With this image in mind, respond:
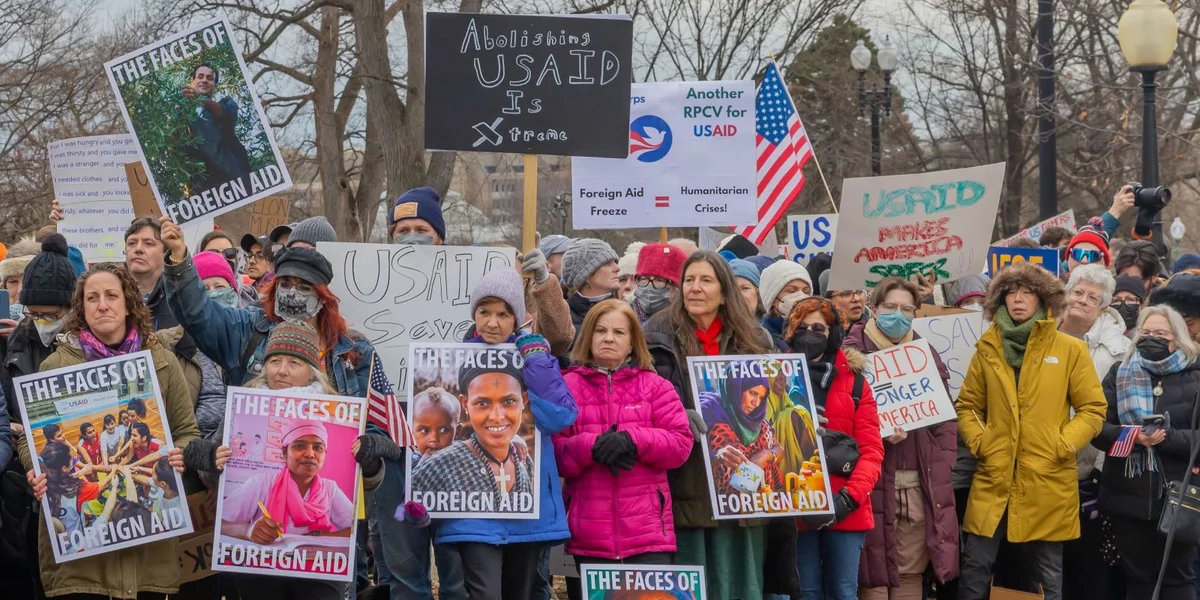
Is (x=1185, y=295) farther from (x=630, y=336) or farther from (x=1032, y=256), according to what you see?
(x=630, y=336)

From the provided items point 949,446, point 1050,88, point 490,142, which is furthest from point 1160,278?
point 1050,88

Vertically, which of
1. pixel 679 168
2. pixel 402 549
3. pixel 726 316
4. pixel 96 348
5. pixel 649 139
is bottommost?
pixel 402 549

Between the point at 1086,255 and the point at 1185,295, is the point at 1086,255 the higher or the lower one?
the higher one

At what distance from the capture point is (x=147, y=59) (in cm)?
696

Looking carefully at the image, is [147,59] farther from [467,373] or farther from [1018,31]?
[1018,31]

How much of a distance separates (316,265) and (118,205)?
578cm

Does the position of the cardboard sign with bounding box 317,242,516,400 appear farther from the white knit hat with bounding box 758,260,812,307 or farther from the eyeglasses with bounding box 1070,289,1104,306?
the eyeglasses with bounding box 1070,289,1104,306

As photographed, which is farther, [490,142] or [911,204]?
[911,204]

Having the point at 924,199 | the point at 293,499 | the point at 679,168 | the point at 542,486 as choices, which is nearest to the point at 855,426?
the point at 542,486

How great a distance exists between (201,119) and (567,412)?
244cm

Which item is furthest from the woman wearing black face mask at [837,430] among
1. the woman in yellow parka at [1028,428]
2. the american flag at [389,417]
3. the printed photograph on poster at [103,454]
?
the printed photograph on poster at [103,454]

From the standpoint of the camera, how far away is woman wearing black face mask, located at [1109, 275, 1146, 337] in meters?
8.55

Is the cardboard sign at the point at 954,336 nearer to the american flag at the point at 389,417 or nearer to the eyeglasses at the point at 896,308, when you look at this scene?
the eyeglasses at the point at 896,308

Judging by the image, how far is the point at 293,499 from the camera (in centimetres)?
567
